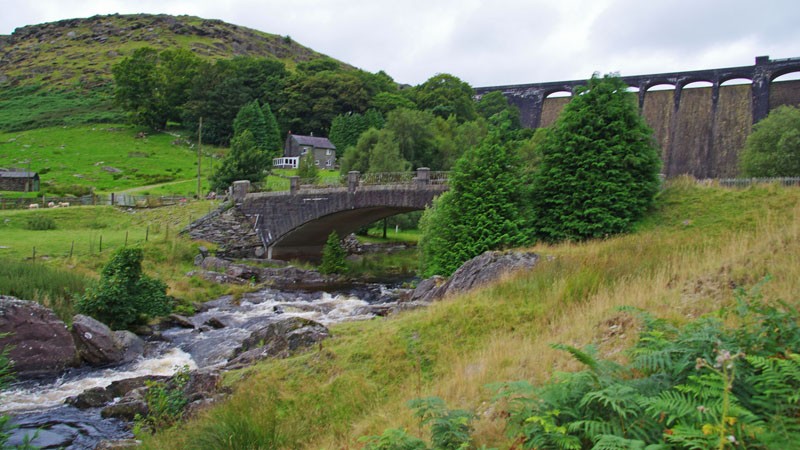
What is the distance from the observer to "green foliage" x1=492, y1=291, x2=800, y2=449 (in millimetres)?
3410

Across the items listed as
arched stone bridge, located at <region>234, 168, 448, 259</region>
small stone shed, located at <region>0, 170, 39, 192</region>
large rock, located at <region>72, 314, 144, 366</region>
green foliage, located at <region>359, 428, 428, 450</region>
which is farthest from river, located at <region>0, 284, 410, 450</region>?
small stone shed, located at <region>0, 170, 39, 192</region>

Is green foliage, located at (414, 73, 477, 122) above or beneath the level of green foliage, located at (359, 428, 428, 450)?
above

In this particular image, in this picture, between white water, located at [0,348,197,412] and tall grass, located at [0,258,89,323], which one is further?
tall grass, located at [0,258,89,323]

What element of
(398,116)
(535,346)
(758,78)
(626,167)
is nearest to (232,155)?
(398,116)

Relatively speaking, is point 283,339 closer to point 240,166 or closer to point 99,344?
point 99,344

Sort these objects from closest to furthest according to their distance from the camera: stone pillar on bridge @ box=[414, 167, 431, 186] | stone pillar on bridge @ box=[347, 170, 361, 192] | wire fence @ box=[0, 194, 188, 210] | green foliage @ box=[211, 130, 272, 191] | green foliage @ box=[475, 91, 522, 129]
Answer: stone pillar on bridge @ box=[414, 167, 431, 186], stone pillar on bridge @ box=[347, 170, 361, 192], wire fence @ box=[0, 194, 188, 210], green foliage @ box=[211, 130, 272, 191], green foliage @ box=[475, 91, 522, 129]

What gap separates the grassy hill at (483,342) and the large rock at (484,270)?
1656 millimetres

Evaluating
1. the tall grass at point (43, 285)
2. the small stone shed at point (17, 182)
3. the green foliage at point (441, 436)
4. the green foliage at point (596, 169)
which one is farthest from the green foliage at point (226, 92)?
the green foliage at point (441, 436)

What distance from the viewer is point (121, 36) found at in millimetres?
152000

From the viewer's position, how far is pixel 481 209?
61.3 ft

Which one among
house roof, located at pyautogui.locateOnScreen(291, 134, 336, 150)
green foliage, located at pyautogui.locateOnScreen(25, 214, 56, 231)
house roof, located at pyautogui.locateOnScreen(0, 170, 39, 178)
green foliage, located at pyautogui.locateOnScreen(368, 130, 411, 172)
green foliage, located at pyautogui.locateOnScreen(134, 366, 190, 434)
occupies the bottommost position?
green foliage, located at pyautogui.locateOnScreen(134, 366, 190, 434)

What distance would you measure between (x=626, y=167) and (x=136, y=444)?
15735mm

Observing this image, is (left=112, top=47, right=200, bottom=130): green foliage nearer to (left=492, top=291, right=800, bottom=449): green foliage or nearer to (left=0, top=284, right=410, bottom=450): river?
(left=0, top=284, right=410, bottom=450): river

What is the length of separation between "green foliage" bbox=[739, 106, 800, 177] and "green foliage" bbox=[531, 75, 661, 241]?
79.2 ft
